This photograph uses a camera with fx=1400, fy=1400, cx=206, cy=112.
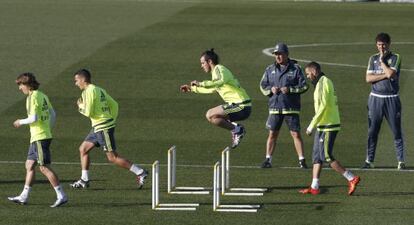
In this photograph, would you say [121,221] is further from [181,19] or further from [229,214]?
[181,19]

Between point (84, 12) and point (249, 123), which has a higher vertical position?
point (84, 12)

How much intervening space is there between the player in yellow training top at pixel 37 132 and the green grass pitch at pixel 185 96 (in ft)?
0.98

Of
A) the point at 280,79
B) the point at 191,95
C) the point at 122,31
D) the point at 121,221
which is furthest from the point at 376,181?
the point at 122,31

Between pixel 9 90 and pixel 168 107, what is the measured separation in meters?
4.70

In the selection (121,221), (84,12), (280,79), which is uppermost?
(84,12)

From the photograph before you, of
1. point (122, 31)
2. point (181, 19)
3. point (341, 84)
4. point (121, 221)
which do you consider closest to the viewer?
point (121, 221)

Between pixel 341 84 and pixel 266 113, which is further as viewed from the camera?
pixel 341 84

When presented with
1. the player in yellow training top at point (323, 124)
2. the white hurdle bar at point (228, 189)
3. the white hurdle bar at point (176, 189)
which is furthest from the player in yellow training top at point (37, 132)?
the player in yellow training top at point (323, 124)

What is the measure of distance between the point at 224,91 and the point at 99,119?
3533mm

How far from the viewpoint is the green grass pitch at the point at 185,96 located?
22688 millimetres

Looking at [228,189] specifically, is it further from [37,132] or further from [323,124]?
[37,132]

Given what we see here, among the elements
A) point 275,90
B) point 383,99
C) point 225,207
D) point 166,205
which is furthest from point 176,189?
point 383,99

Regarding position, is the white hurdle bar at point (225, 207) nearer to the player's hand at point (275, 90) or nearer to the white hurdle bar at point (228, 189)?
the white hurdle bar at point (228, 189)

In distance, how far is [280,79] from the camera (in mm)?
26500
